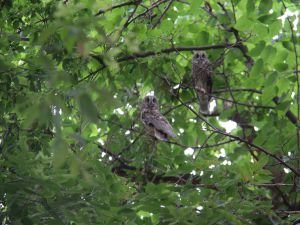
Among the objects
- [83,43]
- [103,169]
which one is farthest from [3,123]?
[83,43]

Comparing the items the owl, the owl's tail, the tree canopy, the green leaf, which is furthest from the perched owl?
the green leaf

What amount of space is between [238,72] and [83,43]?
Answer: 453 centimetres

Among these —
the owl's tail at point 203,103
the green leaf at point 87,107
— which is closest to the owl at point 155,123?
the owl's tail at point 203,103

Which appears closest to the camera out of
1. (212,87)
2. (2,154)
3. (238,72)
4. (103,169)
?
(2,154)

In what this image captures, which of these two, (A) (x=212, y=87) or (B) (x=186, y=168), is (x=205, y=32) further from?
(B) (x=186, y=168)

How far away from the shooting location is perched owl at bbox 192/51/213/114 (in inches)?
190

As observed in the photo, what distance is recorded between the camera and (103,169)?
3586 millimetres

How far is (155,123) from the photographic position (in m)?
4.59

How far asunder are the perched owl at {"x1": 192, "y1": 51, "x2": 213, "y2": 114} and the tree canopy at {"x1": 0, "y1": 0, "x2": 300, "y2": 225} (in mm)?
124

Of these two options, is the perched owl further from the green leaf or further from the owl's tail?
the green leaf

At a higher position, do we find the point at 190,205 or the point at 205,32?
the point at 205,32

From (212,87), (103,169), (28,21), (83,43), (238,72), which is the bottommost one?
(83,43)

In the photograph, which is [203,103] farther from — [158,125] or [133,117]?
[133,117]

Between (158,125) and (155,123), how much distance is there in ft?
0.11
